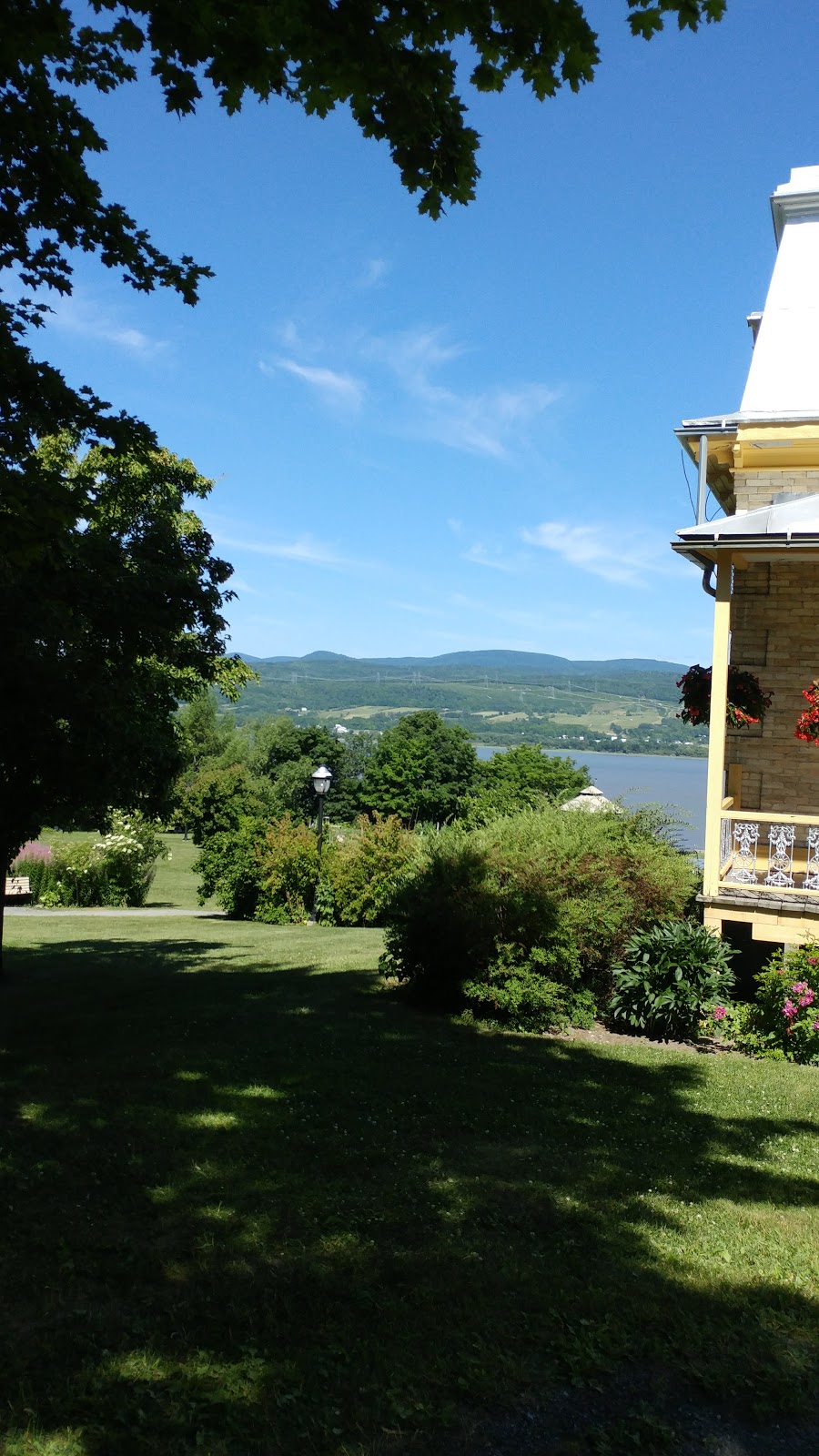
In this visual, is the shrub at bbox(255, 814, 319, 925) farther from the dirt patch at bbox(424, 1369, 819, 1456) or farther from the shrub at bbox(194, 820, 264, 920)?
the dirt patch at bbox(424, 1369, 819, 1456)

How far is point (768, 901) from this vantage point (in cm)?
1073

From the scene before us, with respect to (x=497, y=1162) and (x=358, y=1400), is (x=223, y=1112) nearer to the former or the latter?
(x=497, y=1162)

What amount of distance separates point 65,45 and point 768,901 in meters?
9.53

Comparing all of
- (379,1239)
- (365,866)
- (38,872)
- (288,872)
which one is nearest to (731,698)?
(379,1239)

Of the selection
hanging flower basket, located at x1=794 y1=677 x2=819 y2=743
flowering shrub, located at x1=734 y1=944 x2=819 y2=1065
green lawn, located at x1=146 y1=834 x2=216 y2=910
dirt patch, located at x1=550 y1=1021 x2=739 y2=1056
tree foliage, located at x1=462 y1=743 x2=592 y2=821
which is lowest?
green lawn, located at x1=146 y1=834 x2=216 y2=910

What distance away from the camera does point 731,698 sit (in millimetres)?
12055

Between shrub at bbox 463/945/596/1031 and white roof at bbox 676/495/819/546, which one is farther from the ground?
white roof at bbox 676/495/819/546

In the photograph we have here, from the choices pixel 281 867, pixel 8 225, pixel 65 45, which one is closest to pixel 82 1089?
pixel 8 225

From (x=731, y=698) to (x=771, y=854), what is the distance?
190 cm

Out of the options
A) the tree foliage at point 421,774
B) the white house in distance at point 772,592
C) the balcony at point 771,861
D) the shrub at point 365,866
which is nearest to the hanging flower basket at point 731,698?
the white house in distance at point 772,592

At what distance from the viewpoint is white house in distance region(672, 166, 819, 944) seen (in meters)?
11.0

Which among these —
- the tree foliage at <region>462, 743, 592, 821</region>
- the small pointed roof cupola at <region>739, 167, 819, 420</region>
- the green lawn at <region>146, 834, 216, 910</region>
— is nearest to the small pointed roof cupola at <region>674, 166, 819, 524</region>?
the small pointed roof cupola at <region>739, 167, 819, 420</region>

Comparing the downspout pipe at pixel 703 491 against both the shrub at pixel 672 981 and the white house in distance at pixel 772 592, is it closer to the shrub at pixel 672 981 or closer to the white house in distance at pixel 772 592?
the white house in distance at pixel 772 592

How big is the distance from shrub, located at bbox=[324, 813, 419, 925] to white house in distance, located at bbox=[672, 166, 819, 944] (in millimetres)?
9325
